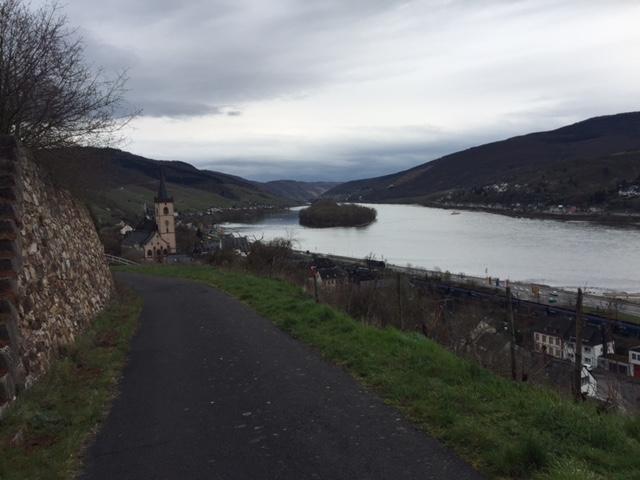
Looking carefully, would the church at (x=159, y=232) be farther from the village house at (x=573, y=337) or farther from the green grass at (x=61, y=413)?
the green grass at (x=61, y=413)

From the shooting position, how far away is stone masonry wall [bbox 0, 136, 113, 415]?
535 centimetres

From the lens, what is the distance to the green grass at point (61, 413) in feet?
13.1

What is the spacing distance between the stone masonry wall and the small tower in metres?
53.0

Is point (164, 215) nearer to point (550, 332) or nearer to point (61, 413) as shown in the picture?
point (550, 332)

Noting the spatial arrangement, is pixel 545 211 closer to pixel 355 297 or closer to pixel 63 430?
pixel 355 297

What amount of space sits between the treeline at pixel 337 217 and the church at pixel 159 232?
165 feet

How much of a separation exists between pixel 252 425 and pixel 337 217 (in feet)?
358

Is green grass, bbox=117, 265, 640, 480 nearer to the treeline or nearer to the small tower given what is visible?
the small tower

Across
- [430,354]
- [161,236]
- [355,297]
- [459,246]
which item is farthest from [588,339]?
[161,236]

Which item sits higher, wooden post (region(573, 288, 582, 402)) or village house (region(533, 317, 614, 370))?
wooden post (region(573, 288, 582, 402))

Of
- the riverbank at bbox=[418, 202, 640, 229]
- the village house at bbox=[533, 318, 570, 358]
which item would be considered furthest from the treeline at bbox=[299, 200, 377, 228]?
the village house at bbox=[533, 318, 570, 358]

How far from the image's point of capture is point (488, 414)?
4.52m

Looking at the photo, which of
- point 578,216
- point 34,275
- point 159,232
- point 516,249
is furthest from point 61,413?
point 578,216

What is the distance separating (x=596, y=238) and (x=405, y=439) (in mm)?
72534
